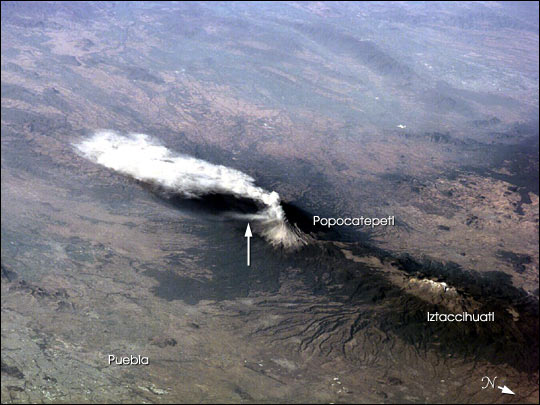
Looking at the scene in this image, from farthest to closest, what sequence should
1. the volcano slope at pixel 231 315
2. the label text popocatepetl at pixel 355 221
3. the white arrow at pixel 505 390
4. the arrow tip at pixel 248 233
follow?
the label text popocatepetl at pixel 355 221 < the arrow tip at pixel 248 233 < the white arrow at pixel 505 390 < the volcano slope at pixel 231 315

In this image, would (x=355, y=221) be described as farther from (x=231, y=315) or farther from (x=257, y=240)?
(x=231, y=315)

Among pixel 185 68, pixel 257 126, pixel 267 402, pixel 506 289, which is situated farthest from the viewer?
pixel 185 68

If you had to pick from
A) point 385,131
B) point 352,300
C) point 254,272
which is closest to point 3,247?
point 254,272

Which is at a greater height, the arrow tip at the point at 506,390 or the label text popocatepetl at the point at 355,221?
the label text popocatepetl at the point at 355,221

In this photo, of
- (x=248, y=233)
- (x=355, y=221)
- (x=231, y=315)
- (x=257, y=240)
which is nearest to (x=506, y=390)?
(x=231, y=315)

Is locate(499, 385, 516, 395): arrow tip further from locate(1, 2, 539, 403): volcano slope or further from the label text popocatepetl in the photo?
the label text popocatepetl

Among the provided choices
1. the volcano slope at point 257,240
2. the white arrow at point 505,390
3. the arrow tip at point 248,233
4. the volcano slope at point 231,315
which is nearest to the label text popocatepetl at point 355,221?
the volcano slope at point 257,240

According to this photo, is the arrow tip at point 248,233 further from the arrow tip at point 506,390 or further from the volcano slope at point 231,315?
the arrow tip at point 506,390

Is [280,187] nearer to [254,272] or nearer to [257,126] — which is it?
[254,272]
